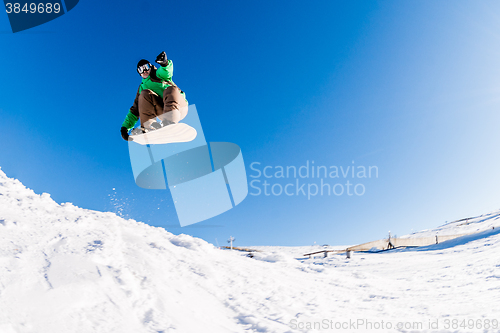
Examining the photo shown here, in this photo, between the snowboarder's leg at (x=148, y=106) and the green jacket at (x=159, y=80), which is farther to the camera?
the snowboarder's leg at (x=148, y=106)

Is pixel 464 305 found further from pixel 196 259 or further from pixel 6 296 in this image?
pixel 6 296

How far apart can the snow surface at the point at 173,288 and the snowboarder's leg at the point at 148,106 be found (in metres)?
1.96

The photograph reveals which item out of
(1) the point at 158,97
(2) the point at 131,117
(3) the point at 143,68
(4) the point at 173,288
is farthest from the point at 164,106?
(4) the point at 173,288

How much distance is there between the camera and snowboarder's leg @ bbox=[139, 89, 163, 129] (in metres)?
4.70

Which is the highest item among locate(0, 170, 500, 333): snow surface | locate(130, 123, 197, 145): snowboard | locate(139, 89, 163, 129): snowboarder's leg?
locate(139, 89, 163, 129): snowboarder's leg

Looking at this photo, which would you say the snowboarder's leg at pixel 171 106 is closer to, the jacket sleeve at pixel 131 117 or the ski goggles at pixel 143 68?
the ski goggles at pixel 143 68

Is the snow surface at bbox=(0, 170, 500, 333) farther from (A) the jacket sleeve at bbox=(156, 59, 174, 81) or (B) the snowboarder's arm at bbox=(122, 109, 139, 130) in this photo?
(A) the jacket sleeve at bbox=(156, 59, 174, 81)

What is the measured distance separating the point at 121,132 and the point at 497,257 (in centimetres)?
777

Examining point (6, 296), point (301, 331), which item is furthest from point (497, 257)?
point (6, 296)

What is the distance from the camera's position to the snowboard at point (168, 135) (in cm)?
475

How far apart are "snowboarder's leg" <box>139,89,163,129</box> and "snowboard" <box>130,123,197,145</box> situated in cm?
21

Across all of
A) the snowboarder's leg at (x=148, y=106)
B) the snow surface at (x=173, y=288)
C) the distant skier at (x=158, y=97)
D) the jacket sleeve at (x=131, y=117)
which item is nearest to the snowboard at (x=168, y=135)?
the distant skier at (x=158, y=97)

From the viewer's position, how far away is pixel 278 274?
4.70 metres

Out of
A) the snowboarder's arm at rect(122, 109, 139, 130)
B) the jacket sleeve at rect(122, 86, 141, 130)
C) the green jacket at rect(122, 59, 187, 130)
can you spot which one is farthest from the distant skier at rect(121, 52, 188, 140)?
the snowboarder's arm at rect(122, 109, 139, 130)
